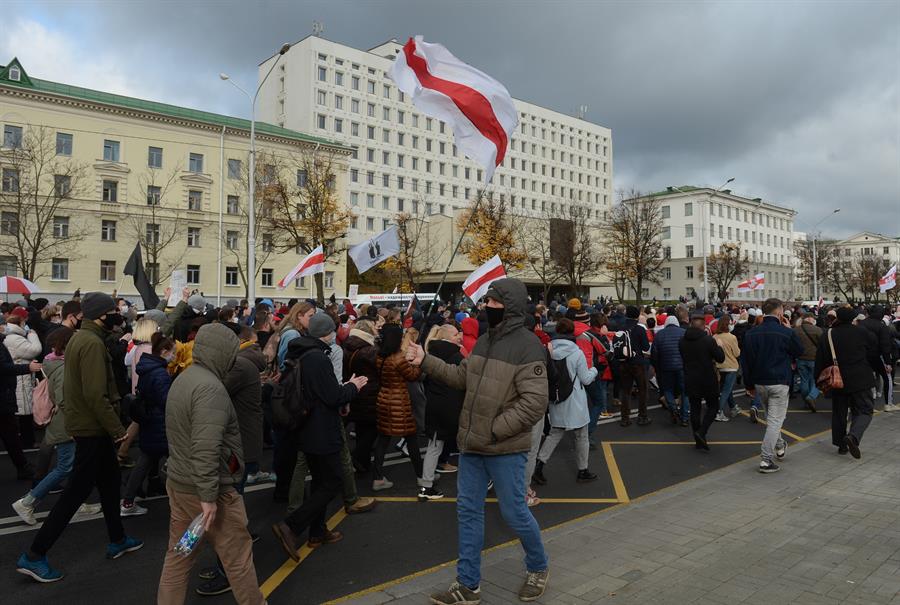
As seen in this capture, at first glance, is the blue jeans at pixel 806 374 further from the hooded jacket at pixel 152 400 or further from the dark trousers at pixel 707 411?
the hooded jacket at pixel 152 400

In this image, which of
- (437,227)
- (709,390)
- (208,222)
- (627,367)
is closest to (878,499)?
(709,390)

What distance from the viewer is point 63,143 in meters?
44.3

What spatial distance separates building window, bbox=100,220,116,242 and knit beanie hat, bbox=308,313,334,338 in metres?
47.9

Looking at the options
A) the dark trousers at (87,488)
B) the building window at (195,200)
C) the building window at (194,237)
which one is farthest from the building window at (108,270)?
the dark trousers at (87,488)

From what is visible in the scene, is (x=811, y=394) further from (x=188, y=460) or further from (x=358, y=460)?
(x=188, y=460)

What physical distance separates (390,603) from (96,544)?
2.94m

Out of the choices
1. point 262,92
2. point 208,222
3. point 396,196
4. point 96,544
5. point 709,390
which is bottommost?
point 96,544

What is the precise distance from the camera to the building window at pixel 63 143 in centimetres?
4391

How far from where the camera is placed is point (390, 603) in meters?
4.04

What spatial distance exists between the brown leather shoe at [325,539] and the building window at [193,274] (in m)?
48.1

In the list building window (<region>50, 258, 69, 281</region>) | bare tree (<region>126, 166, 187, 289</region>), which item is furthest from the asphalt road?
bare tree (<region>126, 166, 187, 289</region>)

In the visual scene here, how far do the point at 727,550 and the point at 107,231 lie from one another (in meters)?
50.5

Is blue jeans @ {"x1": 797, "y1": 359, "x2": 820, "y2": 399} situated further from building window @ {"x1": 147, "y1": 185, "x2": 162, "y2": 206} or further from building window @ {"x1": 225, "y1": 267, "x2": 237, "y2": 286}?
building window @ {"x1": 225, "y1": 267, "x2": 237, "y2": 286}

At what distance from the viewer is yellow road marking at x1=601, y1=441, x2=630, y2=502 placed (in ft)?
21.6
